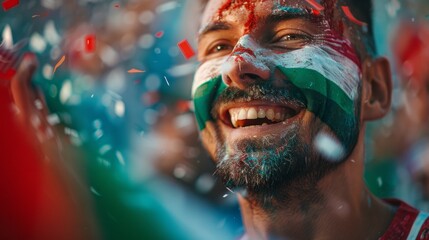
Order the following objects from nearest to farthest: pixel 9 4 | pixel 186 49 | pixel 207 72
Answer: pixel 207 72 → pixel 186 49 → pixel 9 4

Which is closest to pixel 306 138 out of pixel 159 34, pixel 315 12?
pixel 315 12

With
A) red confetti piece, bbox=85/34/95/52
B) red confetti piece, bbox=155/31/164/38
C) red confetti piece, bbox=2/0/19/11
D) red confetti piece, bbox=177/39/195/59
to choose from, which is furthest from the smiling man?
red confetti piece, bbox=2/0/19/11

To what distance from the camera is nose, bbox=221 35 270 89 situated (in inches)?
59.9

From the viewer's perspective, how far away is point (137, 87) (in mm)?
1840

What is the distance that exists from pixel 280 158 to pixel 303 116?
14 cm

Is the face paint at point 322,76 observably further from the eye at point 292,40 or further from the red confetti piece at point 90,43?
the red confetti piece at point 90,43

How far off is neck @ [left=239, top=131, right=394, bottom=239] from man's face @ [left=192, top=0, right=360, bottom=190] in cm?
5

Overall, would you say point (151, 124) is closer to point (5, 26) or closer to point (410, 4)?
point (5, 26)

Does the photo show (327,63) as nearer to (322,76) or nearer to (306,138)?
(322,76)

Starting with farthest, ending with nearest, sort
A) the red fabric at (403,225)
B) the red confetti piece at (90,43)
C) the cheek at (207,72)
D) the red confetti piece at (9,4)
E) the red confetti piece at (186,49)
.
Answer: the red confetti piece at (9,4)
the red confetti piece at (90,43)
the red confetti piece at (186,49)
the cheek at (207,72)
the red fabric at (403,225)

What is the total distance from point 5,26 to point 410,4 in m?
1.49

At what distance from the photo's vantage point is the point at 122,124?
1.86m

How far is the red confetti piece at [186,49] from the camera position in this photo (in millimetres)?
1778

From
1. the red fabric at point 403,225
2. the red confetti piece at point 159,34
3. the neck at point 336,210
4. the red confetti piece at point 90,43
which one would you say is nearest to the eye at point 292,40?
the neck at point 336,210
